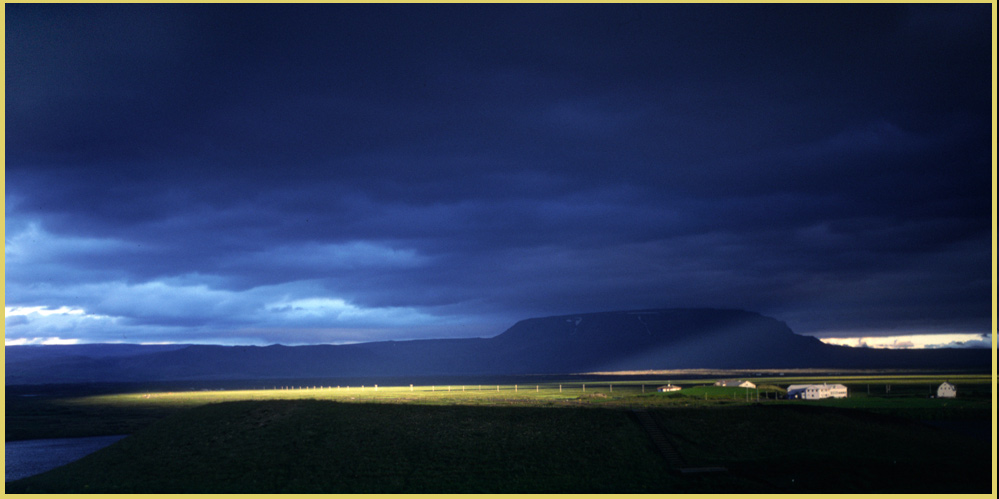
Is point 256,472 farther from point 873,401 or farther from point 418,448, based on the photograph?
point 873,401

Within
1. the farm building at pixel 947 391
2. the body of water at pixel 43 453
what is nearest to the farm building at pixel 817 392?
the farm building at pixel 947 391

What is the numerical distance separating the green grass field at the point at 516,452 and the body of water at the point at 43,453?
5.29 m

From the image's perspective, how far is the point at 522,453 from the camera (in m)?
65.9

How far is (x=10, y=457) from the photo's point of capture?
81.5 meters

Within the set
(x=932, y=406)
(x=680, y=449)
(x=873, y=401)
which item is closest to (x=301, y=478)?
(x=680, y=449)

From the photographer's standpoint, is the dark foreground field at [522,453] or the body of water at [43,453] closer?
the dark foreground field at [522,453]

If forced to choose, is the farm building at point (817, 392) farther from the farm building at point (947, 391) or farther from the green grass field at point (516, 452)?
the green grass field at point (516, 452)

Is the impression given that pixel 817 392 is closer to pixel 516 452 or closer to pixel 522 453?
pixel 522 453

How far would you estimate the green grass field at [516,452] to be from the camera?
5828 centimetres

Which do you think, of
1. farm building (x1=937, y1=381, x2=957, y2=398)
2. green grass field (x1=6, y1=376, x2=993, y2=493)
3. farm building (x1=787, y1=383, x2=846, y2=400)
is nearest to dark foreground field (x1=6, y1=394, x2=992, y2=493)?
green grass field (x1=6, y1=376, x2=993, y2=493)

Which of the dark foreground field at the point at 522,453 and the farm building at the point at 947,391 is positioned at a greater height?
the dark foreground field at the point at 522,453

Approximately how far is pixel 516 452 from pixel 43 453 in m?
62.9

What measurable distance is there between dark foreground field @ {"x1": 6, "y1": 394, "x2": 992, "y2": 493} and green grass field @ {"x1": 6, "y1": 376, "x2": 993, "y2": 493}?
20 cm

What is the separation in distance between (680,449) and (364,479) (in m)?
30.9
